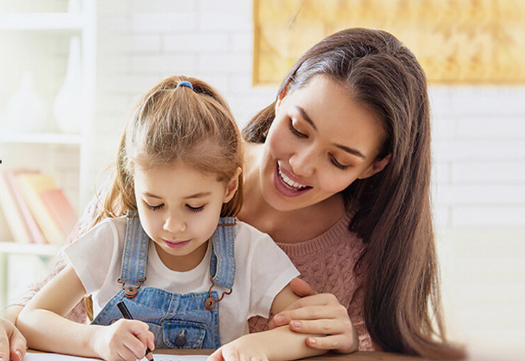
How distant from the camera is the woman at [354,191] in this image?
3.46 feet

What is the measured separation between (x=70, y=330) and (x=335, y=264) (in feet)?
1.93

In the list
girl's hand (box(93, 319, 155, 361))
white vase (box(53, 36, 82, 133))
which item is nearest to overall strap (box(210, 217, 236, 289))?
girl's hand (box(93, 319, 155, 361))

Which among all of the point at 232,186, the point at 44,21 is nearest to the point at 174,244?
the point at 232,186

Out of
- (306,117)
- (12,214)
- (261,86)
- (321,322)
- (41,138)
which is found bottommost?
(12,214)

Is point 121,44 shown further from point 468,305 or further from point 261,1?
point 468,305

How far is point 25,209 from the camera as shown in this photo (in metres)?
2.43

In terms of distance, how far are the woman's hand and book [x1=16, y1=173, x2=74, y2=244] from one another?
5.34 ft

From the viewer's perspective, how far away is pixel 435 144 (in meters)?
2.64

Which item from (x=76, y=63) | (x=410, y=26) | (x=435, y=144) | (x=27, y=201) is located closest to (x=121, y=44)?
(x=76, y=63)

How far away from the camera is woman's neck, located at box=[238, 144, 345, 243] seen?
1271mm

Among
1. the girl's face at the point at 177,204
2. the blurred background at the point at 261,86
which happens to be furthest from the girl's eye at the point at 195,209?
the blurred background at the point at 261,86

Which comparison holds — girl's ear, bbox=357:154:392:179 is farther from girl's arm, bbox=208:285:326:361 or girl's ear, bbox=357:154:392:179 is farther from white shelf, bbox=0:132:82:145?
white shelf, bbox=0:132:82:145

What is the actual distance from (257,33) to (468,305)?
1613 mm

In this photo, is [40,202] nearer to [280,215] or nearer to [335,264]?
[280,215]
